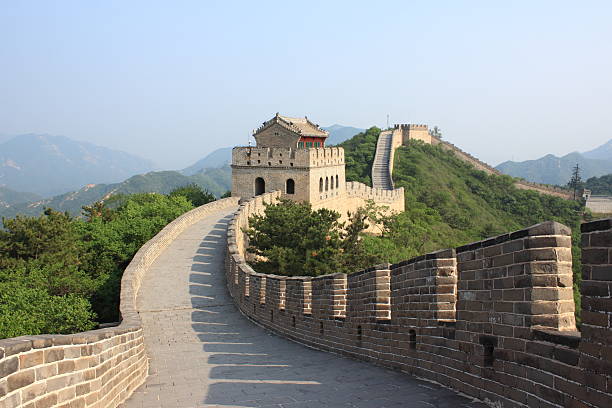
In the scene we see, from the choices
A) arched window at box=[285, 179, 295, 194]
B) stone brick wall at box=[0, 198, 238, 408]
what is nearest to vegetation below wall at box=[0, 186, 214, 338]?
arched window at box=[285, 179, 295, 194]

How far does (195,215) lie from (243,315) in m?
10.9

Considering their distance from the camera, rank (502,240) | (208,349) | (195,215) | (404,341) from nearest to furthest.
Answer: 1. (502,240)
2. (404,341)
3. (208,349)
4. (195,215)

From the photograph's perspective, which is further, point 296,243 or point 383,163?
point 383,163

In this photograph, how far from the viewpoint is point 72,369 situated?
5078mm

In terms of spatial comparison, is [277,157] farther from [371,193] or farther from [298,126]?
[371,193]

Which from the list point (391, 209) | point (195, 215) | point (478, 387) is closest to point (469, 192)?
point (391, 209)

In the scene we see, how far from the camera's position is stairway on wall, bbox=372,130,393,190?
2283 inches

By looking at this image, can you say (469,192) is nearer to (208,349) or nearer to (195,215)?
(195,215)

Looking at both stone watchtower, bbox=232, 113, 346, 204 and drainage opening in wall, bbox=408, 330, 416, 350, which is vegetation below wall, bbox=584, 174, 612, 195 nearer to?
stone watchtower, bbox=232, 113, 346, 204

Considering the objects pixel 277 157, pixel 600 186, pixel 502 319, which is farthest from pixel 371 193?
pixel 600 186

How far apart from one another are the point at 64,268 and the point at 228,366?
12687mm

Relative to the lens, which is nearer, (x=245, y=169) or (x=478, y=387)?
(x=478, y=387)

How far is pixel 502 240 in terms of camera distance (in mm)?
5172

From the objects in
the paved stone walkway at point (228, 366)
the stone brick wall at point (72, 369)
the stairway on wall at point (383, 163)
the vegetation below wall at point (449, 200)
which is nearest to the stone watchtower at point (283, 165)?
the vegetation below wall at point (449, 200)
